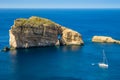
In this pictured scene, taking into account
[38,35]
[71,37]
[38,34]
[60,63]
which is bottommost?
[60,63]

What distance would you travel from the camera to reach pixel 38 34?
6211 inches

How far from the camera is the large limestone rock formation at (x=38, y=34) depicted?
154m

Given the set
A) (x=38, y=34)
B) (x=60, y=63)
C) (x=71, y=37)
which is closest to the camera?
(x=60, y=63)

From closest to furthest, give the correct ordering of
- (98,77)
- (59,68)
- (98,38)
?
(98,77) → (59,68) → (98,38)

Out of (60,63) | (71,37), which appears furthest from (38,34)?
(60,63)

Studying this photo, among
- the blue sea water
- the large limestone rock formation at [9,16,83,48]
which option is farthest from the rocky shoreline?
the blue sea water

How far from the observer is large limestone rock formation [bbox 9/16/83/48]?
154250 millimetres

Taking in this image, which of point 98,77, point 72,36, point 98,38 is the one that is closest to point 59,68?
point 98,77

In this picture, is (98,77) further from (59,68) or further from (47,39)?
(47,39)

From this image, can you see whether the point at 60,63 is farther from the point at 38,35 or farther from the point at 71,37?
the point at 71,37

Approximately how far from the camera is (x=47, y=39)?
158875 millimetres

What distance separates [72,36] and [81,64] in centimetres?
3674

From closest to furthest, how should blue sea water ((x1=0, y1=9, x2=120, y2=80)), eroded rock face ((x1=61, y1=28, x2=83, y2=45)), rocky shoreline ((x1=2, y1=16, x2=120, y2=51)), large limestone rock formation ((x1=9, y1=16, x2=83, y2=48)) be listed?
blue sea water ((x1=0, y1=9, x2=120, y2=80)) < rocky shoreline ((x1=2, y1=16, x2=120, y2=51)) < large limestone rock formation ((x1=9, y1=16, x2=83, y2=48)) < eroded rock face ((x1=61, y1=28, x2=83, y2=45))

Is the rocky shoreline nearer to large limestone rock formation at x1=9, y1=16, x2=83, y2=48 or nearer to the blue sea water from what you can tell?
large limestone rock formation at x1=9, y1=16, x2=83, y2=48
